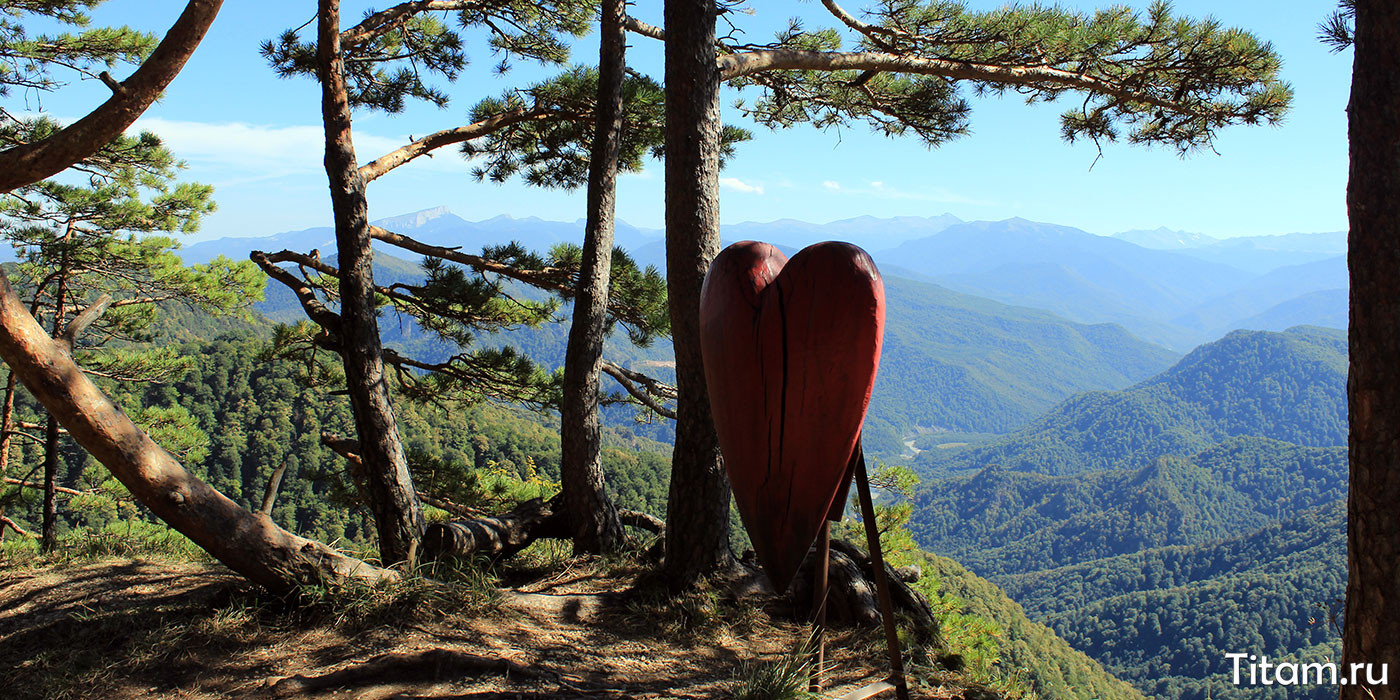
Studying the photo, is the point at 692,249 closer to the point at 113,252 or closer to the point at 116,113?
the point at 116,113

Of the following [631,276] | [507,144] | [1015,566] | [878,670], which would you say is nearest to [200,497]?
[878,670]

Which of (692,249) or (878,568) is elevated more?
(692,249)

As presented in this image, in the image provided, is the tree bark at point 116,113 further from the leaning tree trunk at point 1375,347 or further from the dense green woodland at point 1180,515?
the dense green woodland at point 1180,515

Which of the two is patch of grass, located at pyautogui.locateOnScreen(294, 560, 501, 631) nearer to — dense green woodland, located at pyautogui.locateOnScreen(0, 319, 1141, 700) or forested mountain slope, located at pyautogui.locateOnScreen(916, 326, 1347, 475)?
dense green woodland, located at pyautogui.locateOnScreen(0, 319, 1141, 700)

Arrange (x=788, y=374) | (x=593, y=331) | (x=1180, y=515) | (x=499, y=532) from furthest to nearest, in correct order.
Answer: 1. (x=1180, y=515)
2. (x=593, y=331)
3. (x=499, y=532)
4. (x=788, y=374)

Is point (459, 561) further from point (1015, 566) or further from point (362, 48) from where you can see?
point (1015, 566)

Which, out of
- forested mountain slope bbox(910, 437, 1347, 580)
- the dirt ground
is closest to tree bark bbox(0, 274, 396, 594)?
the dirt ground

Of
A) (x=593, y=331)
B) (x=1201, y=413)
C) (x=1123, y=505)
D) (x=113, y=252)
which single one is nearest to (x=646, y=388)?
(x=593, y=331)

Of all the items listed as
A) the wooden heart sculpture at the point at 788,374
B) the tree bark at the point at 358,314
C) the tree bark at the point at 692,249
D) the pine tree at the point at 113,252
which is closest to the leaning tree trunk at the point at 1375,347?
the wooden heart sculpture at the point at 788,374
